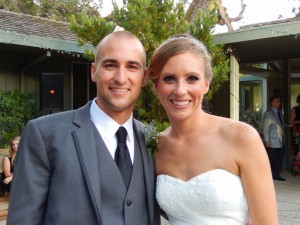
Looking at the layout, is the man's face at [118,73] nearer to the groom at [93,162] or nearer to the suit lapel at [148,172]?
the groom at [93,162]

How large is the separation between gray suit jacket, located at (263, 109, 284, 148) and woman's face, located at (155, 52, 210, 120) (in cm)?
670

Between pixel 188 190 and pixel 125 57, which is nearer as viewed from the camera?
pixel 125 57

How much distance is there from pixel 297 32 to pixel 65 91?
6381mm

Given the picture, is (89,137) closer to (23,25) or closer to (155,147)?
(155,147)

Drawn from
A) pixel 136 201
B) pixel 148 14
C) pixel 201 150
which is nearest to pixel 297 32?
pixel 148 14

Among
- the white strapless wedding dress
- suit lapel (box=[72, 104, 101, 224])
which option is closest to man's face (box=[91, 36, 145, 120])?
suit lapel (box=[72, 104, 101, 224])

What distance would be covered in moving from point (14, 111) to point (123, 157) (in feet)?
25.8

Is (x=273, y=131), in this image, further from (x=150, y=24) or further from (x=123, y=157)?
(x=123, y=157)

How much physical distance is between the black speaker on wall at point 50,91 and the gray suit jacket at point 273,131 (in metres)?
4.71

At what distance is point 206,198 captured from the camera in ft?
6.93

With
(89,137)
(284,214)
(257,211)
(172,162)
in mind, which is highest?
(89,137)

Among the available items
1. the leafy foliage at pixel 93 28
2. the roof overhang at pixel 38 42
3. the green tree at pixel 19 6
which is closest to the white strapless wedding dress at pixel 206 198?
the leafy foliage at pixel 93 28

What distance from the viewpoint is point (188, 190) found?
7.11ft

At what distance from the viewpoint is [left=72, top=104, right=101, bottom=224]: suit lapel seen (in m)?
1.77
